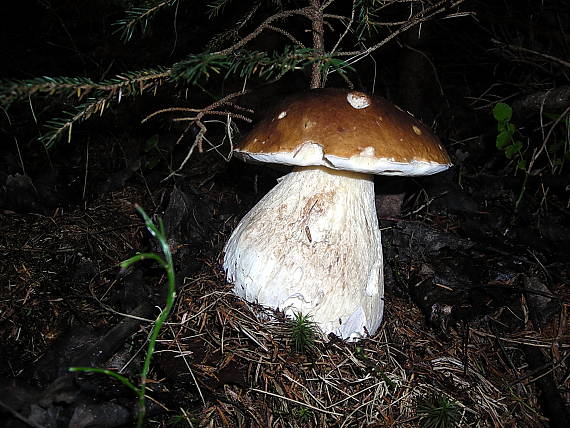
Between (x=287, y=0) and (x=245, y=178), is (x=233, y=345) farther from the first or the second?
(x=287, y=0)

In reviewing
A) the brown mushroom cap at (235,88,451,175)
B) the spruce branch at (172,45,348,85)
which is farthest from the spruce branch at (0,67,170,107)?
the brown mushroom cap at (235,88,451,175)

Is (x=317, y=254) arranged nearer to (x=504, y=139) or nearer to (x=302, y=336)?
(x=302, y=336)

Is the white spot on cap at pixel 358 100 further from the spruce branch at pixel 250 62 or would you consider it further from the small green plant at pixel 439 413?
the small green plant at pixel 439 413

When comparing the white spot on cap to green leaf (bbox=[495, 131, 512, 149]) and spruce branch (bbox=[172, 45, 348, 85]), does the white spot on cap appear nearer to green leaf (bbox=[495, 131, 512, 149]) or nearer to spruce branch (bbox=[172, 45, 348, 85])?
spruce branch (bbox=[172, 45, 348, 85])

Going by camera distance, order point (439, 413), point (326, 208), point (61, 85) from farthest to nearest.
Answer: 1. point (326, 208)
2. point (439, 413)
3. point (61, 85)

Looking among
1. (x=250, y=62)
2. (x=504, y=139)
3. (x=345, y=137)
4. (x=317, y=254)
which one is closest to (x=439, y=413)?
(x=317, y=254)

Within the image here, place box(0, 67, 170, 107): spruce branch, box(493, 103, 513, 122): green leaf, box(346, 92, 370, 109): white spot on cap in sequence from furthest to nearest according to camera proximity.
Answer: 1. box(493, 103, 513, 122): green leaf
2. box(346, 92, 370, 109): white spot on cap
3. box(0, 67, 170, 107): spruce branch

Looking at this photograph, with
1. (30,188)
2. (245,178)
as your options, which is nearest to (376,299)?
(245,178)
